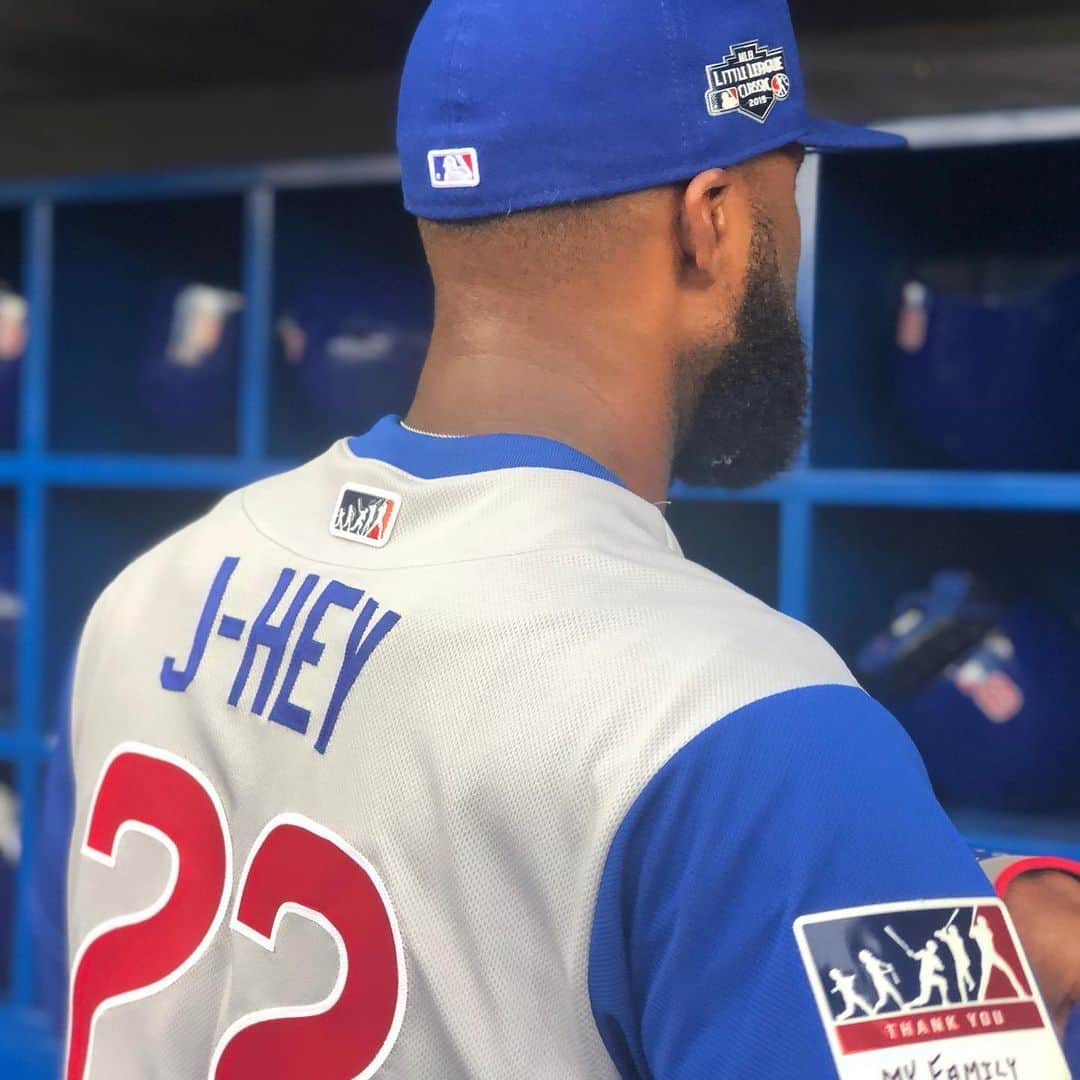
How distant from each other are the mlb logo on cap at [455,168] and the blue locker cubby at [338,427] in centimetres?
91

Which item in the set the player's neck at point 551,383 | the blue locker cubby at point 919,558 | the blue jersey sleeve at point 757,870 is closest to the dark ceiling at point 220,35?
the blue locker cubby at point 919,558

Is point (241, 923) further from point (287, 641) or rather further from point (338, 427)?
point (338, 427)

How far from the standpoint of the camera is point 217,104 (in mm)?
2344

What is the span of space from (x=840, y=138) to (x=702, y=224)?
168mm

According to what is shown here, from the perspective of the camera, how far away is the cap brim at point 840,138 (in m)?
0.92

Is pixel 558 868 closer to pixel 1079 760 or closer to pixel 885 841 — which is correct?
pixel 885 841

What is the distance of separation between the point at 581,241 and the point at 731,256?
0.09m

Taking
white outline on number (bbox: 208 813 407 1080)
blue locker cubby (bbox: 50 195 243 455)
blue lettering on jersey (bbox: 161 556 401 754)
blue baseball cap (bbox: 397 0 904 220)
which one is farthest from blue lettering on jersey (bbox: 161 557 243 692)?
blue locker cubby (bbox: 50 195 243 455)

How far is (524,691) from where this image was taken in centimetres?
69

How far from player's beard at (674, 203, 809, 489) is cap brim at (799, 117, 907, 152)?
0.08m

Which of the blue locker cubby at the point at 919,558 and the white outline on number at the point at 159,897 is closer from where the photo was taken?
the white outline on number at the point at 159,897

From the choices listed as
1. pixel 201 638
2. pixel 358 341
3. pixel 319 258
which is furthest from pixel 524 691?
pixel 319 258

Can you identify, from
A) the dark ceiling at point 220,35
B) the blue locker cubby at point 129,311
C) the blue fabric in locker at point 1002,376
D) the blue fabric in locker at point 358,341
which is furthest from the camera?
the blue locker cubby at point 129,311

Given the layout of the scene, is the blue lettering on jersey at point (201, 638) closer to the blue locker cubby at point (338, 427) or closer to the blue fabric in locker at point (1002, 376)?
the blue locker cubby at point (338, 427)
